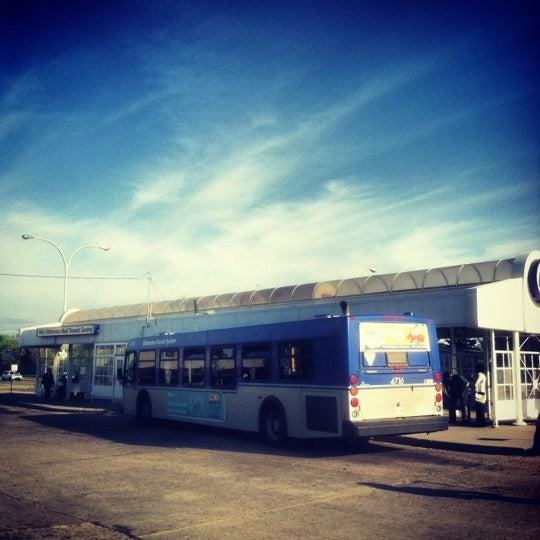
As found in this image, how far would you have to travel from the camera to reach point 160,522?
686 centimetres

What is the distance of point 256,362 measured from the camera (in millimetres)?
13945

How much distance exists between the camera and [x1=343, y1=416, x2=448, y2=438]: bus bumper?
11.0m

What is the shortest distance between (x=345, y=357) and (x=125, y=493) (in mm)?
4899

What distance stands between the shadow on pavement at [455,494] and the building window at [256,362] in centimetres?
522

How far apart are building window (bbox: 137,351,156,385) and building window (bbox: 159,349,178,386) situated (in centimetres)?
52

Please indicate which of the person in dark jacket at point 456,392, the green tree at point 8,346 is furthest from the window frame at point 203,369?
the green tree at point 8,346

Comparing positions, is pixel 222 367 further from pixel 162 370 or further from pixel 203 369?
pixel 162 370

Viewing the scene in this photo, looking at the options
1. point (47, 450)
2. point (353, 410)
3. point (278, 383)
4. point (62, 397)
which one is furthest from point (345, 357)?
point (62, 397)

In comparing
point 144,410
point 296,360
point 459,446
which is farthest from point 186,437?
point 459,446

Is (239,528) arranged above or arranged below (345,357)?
below

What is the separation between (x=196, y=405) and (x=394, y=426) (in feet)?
21.1

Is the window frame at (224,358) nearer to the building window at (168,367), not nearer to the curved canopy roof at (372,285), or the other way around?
the building window at (168,367)

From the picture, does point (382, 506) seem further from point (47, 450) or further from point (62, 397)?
point (62, 397)

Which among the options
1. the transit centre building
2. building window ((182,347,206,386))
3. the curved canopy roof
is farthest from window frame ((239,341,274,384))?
the curved canopy roof
